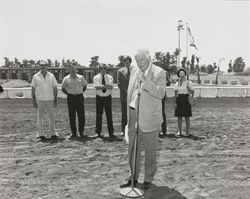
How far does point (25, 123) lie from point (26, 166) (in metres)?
5.52

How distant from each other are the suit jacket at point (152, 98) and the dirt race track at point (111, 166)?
3.34 ft

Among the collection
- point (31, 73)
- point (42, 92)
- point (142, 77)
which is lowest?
point (42, 92)

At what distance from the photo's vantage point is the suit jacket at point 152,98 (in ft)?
15.8

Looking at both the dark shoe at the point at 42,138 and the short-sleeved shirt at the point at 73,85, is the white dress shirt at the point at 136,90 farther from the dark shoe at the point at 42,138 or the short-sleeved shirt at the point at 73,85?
the dark shoe at the point at 42,138

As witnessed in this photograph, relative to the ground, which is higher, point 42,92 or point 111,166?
point 42,92

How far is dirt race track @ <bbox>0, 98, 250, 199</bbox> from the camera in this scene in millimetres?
4977

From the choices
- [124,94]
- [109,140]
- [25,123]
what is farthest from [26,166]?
[25,123]

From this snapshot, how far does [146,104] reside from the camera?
4883 millimetres

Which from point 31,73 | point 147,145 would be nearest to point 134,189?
point 147,145

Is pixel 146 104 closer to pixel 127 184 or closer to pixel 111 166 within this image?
pixel 127 184

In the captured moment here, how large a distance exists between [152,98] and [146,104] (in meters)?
0.12

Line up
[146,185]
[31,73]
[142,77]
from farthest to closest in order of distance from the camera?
[31,73] < [146,185] < [142,77]

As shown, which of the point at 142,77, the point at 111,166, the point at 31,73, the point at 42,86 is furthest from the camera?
the point at 31,73

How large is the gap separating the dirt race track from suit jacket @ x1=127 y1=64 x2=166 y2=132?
3.34ft
